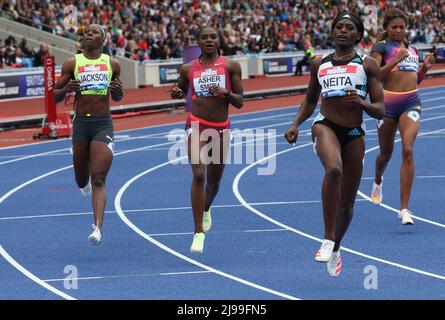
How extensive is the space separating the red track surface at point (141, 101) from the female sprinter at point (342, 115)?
14.4m

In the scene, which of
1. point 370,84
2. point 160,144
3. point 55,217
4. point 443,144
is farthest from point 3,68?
point 370,84

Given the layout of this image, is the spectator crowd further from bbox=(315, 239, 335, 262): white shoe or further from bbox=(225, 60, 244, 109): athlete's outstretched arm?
bbox=(315, 239, 335, 262): white shoe

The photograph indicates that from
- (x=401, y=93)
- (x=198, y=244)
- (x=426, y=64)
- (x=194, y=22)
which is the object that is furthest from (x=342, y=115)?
(x=194, y=22)

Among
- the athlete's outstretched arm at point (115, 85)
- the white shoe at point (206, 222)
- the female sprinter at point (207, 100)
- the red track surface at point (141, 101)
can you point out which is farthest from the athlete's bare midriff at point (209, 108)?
the red track surface at point (141, 101)

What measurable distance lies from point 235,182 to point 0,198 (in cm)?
332

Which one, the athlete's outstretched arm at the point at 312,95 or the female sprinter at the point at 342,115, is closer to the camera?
the female sprinter at the point at 342,115

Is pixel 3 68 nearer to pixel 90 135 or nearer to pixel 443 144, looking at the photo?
pixel 443 144

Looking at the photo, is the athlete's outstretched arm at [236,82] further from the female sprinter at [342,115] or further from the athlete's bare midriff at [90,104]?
the female sprinter at [342,115]

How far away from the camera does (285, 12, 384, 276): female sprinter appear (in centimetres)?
916

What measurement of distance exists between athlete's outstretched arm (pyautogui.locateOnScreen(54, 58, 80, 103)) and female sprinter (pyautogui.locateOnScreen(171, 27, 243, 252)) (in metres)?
1.04

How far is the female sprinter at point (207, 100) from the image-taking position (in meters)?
10.7

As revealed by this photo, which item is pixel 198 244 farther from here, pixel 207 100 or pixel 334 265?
pixel 334 265

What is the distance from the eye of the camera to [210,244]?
36.8ft

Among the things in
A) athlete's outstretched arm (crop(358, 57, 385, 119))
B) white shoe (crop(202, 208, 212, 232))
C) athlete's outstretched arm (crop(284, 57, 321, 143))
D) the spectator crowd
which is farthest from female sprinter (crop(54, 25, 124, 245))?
the spectator crowd
